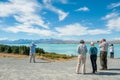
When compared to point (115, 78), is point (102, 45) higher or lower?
higher

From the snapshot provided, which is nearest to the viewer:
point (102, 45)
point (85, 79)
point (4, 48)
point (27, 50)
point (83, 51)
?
point (85, 79)

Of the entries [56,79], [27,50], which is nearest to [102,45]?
[56,79]

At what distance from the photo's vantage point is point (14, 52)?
4456 centimetres

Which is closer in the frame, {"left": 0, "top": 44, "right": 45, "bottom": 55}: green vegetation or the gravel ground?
the gravel ground

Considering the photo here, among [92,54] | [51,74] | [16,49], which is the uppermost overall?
[16,49]

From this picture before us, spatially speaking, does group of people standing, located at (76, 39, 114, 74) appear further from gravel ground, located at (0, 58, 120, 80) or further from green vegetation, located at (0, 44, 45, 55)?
green vegetation, located at (0, 44, 45, 55)

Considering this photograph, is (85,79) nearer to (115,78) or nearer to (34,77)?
(115,78)

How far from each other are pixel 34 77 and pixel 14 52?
28173 millimetres

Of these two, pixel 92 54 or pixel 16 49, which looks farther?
pixel 16 49

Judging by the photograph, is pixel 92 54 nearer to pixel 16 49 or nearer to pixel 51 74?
pixel 51 74

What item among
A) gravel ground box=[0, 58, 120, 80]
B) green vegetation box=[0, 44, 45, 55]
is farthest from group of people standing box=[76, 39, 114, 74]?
green vegetation box=[0, 44, 45, 55]

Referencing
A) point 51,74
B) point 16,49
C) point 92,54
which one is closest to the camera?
point 51,74

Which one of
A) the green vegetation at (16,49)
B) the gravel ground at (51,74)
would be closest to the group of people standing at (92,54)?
the gravel ground at (51,74)

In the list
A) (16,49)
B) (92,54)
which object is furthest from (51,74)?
(16,49)
